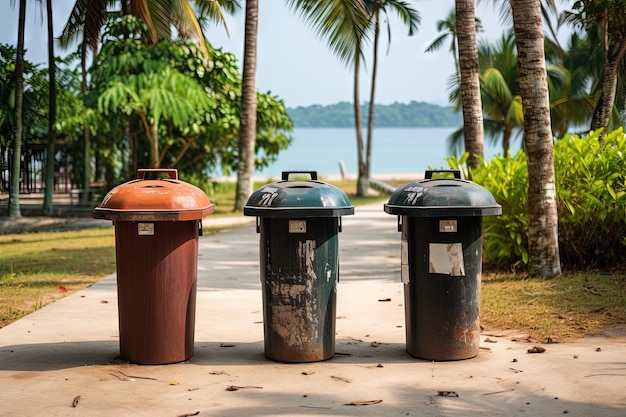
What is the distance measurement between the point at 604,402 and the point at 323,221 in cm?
231

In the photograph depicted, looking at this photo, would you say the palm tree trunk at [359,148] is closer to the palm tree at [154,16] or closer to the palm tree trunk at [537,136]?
the palm tree at [154,16]

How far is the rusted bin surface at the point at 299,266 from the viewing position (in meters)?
6.71

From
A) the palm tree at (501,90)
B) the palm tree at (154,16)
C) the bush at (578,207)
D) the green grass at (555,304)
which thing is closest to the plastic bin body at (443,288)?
the green grass at (555,304)

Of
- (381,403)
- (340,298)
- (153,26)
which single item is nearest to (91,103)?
(153,26)

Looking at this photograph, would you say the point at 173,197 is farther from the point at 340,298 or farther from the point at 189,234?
the point at 340,298

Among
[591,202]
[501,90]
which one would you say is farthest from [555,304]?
[501,90]

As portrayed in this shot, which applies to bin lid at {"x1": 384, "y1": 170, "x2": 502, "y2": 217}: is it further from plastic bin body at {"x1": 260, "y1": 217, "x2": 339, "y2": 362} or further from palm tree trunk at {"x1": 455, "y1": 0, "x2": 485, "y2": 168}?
palm tree trunk at {"x1": 455, "y1": 0, "x2": 485, "y2": 168}

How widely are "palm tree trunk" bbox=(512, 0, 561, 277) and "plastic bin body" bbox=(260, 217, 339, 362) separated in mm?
4056

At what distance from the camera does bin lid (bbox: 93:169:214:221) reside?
6539 millimetres

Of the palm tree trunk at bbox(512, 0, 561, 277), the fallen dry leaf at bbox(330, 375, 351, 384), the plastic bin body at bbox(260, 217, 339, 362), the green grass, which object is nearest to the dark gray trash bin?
the plastic bin body at bbox(260, 217, 339, 362)

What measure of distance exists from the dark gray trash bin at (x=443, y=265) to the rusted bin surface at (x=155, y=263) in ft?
5.11

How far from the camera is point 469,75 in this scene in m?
12.4

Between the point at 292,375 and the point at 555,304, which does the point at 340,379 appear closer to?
the point at 292,375

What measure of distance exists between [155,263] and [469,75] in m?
6.90
